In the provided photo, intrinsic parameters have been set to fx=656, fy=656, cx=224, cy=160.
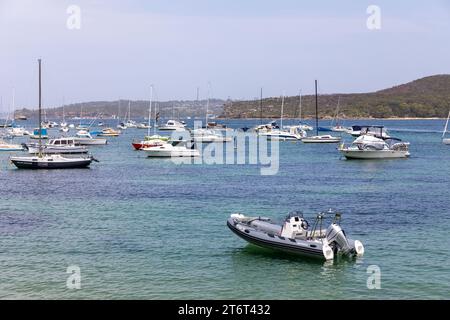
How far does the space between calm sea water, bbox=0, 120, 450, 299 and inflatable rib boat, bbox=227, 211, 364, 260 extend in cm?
55

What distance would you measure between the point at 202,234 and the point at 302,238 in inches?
285

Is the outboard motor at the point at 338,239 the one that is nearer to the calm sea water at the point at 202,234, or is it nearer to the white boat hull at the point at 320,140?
the calm sea water at the point at 202,234

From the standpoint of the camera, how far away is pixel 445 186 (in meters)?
57.8

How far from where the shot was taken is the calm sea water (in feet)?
87.9

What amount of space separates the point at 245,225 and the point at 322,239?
4726 mm

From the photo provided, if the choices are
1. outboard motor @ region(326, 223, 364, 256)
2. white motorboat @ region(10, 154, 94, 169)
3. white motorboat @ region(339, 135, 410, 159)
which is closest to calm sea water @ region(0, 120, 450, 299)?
outboard motor @ region(326, 223, 364, 256)

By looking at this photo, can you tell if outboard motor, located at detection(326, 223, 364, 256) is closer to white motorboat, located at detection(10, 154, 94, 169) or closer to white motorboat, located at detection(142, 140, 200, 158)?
white motorboat, located at detection(10, 154, 94, 169)

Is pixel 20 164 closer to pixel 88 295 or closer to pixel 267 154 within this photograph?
pixel 267 154

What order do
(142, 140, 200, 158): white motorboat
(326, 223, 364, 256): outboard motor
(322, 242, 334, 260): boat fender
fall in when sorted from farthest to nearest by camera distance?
1. (142, 140, 200, 158): white motorboat
2. (326, 223, 364, 256): outboard motor
3. (322, 242, 334, 260): boat fender

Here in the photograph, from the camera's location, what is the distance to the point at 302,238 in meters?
30.6

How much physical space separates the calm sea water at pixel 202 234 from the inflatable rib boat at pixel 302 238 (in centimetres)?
55

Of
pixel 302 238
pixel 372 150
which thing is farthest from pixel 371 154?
pixel 302 238
